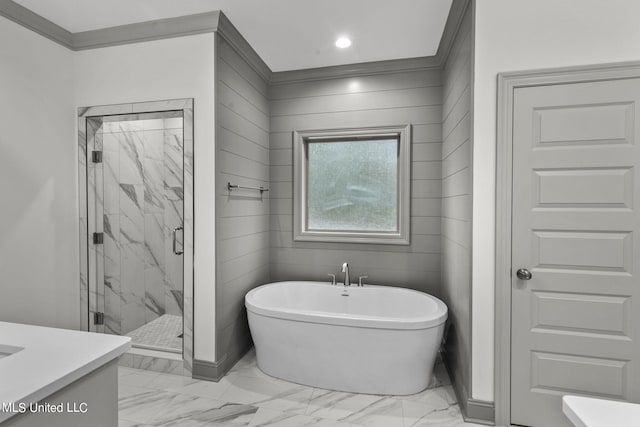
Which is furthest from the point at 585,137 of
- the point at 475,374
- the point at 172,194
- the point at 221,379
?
the point at 172,194

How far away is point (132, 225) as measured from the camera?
11.2 ft

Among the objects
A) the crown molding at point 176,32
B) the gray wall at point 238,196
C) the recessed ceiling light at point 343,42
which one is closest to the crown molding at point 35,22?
the crown molding at point 176,32

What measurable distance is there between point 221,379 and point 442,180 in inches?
94.3

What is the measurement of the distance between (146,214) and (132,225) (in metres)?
0.17

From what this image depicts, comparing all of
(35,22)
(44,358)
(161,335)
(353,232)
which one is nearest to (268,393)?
(161,335)

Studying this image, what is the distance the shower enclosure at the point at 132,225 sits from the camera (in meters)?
2.65

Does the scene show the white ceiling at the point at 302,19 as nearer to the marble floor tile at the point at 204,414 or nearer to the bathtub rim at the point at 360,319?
the bathtub rim at the point at 360,319

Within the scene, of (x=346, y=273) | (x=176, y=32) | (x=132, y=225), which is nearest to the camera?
(x=176, y=32)

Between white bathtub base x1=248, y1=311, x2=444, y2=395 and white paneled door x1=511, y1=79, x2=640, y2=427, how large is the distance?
0.55 m

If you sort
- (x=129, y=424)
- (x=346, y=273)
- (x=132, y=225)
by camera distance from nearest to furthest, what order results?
(x=129, y=424) → (x=346, y=273) → (x=132, y=225)

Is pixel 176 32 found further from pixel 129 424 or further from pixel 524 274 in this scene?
pixel 524 274

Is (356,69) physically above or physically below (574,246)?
above

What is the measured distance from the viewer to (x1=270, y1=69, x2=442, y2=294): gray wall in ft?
9.86

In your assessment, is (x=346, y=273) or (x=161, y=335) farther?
(x=161, y=335)
